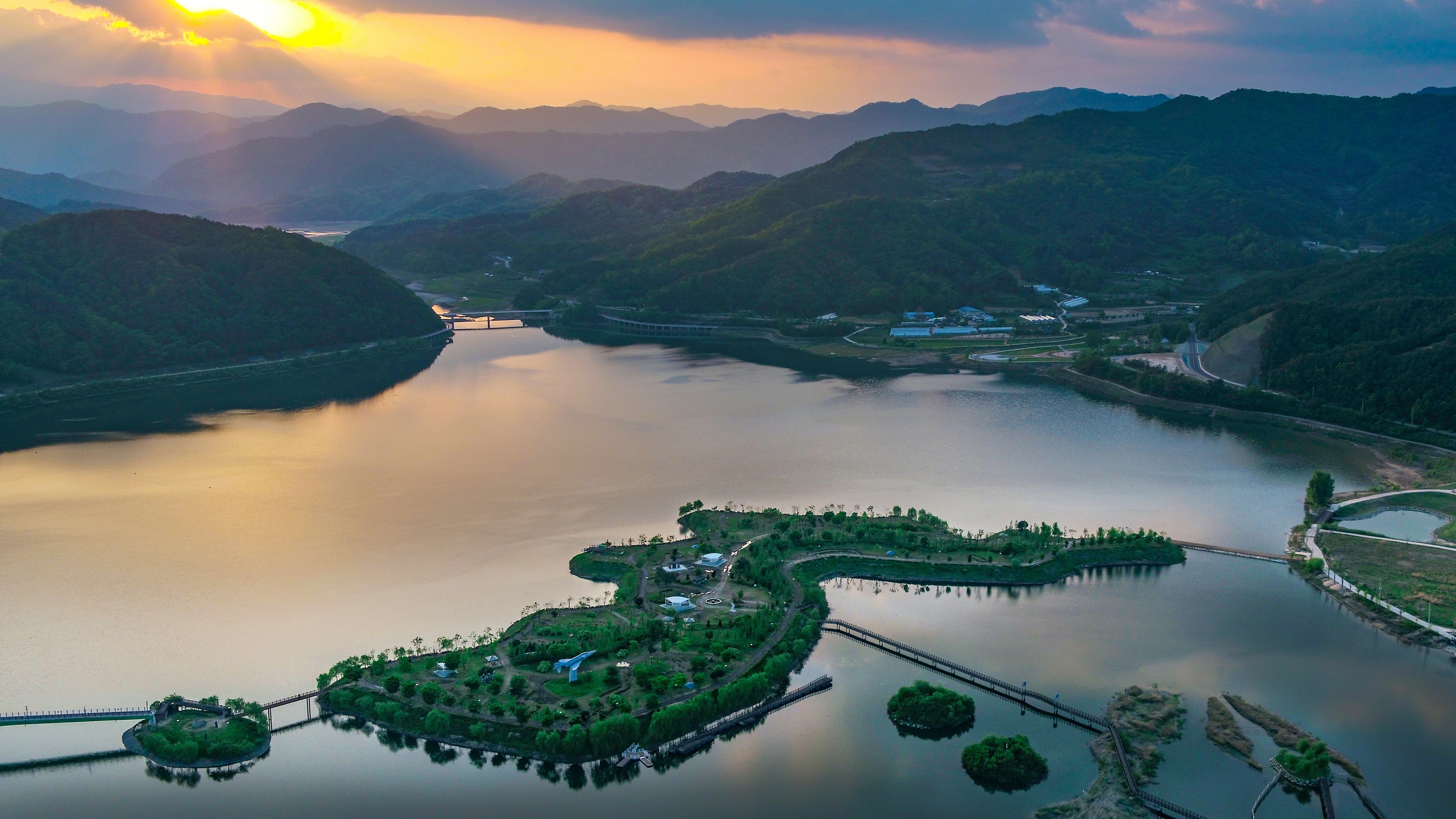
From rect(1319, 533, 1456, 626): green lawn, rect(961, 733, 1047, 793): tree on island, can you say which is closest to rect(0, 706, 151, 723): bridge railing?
rect(961, 733, 1047, 793): tree on island

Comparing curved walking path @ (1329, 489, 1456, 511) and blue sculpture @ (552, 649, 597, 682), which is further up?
curved walking path @ (1329, 489, 1456, 511)

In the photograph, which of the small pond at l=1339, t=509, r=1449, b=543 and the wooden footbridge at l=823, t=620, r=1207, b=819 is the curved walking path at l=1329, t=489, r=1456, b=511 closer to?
the small pond at l=1339, t=509, r=1449, b=543

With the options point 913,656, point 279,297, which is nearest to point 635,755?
point 913,656

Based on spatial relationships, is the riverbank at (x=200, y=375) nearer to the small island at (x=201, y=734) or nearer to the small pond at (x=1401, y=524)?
the small island at (x=201, y=734)

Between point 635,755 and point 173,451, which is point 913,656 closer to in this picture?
point 635,755

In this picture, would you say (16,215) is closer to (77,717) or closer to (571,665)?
(77,717)

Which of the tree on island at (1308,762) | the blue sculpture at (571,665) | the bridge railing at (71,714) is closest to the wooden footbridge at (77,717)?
the bridge railing at (71,714)

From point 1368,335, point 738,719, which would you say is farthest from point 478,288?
point 738,719
